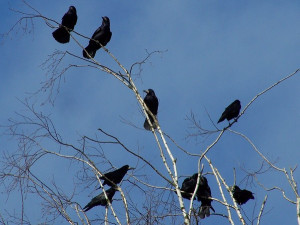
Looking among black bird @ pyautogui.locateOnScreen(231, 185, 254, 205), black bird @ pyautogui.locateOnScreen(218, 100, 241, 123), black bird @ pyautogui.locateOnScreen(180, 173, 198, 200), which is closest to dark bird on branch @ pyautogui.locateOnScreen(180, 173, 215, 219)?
black bird @ pyautogui.locateOnScreen(180, 173, 198, 200)

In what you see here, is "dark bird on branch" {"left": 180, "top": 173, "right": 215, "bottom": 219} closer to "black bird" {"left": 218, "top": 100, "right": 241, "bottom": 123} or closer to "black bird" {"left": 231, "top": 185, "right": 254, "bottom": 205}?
"black bird" {"left": 231, "top": 185, "right": 254, "bottom": 205}

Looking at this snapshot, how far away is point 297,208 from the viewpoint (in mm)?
5172

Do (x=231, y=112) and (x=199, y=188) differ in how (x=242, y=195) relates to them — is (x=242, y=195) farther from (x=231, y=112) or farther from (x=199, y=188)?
(x=231, y=112)

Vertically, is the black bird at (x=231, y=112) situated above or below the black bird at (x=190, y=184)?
above

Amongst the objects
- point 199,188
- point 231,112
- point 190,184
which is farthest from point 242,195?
point 231,112

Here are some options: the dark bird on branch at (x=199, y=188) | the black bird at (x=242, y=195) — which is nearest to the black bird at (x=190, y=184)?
the dark bird on branch at (x=199, y=188)

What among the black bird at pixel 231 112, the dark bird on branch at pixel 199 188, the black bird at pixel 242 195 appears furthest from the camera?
the black bird at pixel 231 112

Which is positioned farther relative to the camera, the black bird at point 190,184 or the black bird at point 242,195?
the black bird at point 242,195

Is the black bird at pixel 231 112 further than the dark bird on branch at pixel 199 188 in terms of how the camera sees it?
Yes

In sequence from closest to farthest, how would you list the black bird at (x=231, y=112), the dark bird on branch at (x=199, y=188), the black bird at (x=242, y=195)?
1. the dark bird on branch at (x=199, y=188)
2. the black bird at (x=242, y=195)
3. the black bird at (x=231, y=112)

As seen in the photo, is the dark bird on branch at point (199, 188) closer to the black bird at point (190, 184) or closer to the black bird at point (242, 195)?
the black bird at point (190, 184)

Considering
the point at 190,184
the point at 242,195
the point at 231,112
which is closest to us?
the point at 190,184

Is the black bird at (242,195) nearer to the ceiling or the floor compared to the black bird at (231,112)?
nearer to the floor

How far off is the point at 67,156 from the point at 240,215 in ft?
4.98
